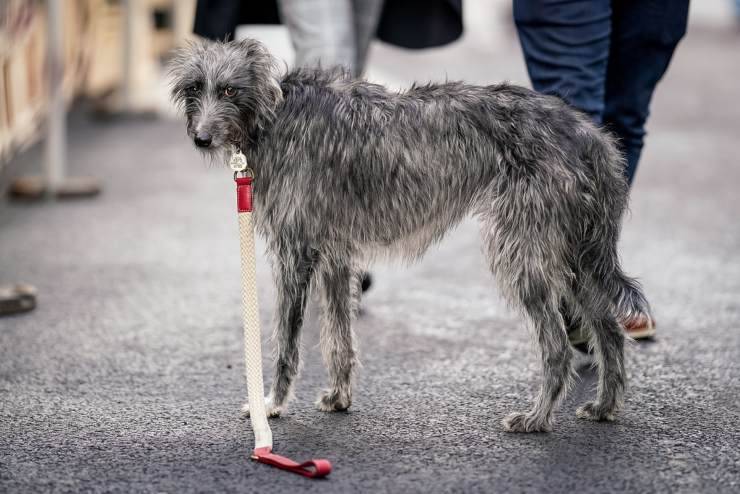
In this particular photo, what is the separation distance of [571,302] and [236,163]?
1283 mm

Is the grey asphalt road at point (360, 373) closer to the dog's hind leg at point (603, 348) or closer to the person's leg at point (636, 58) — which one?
the dog's hind leg at point (603, 348)

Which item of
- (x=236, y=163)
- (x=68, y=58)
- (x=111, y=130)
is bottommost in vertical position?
(x=111, y=130)

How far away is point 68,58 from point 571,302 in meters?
7.38

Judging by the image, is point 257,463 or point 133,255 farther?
point 133,255

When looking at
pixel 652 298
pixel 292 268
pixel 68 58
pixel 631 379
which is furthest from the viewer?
pixel 68 58

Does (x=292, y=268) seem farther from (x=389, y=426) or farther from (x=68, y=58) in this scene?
(x=68, y=58)

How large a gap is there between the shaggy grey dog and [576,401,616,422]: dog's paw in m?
0.18

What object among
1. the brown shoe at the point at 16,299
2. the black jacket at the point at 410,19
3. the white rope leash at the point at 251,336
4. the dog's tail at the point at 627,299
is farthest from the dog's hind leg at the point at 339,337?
the brown shoe at the point at 16,299

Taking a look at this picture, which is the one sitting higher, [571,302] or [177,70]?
[177,70]

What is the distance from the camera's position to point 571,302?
4.18 m

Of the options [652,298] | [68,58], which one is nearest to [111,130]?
[68,58]

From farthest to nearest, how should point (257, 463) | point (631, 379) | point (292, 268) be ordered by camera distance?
point (631, 379) < point (292, 268) < point (257, 463)

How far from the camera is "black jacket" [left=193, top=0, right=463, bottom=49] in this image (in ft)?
18.7

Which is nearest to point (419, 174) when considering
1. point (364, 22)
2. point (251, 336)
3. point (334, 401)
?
point (251, 336)
